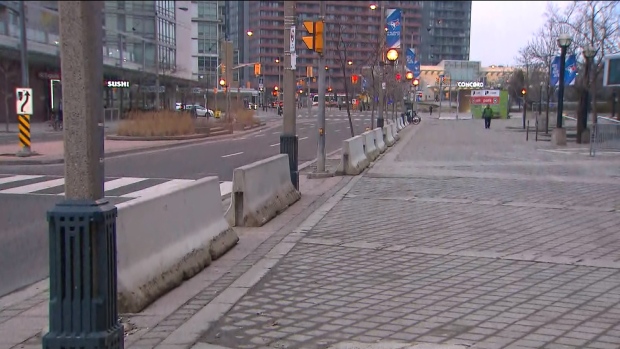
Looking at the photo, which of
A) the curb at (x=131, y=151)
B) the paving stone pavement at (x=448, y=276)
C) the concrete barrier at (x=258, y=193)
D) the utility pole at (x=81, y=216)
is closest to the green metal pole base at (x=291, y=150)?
the concrete barrier at (x=258, y=193)

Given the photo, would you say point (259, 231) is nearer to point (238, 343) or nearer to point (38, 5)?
point (238, 343)

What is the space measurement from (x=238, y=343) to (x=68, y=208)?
1795 mm

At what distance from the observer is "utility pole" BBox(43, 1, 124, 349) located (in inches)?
147

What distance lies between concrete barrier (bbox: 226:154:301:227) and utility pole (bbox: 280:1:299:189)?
789 millimetres

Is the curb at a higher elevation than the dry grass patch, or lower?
lower

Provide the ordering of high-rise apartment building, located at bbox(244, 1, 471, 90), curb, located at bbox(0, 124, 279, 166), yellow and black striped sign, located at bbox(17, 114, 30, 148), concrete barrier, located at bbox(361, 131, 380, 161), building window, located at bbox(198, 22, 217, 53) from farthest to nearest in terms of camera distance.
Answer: concrete barrier, located at bbox(361, 131, 380, 161), yellow and black striped sign, located at bbox(17, 114, 30, 148), curb, located at bbox(0, 124, 279, 166), high-rise apartment building, located at bbox(244, 1, 471, 90), building window, located at bbox(198, 22, 217, 53)

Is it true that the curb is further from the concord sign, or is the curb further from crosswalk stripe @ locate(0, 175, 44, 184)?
the concord sign

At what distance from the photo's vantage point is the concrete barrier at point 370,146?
2012 cm

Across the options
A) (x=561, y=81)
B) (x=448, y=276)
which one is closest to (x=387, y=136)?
(x=561, y=81)

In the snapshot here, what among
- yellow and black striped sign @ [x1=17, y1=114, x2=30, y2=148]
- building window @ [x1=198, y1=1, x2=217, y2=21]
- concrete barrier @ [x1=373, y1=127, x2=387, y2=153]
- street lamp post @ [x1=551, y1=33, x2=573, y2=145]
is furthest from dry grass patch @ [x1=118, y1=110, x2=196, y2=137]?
building window @ [x1=198, y1=1, x2=217, y2=21]

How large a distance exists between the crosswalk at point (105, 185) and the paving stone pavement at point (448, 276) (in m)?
4.57

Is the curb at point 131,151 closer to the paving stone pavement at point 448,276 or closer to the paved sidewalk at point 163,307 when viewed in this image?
the paved sidewalk at point 163,307

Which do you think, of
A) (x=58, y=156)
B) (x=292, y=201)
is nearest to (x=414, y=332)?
(x=292, y=201)

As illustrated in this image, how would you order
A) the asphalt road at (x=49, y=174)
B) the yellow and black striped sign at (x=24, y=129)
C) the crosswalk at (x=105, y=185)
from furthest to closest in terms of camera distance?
1. the yellow and black striped sign at (x=24, y=129)
2. the crosswalk at (x=105, y=185)
3. the asphalt road at (x=49, y=174)
